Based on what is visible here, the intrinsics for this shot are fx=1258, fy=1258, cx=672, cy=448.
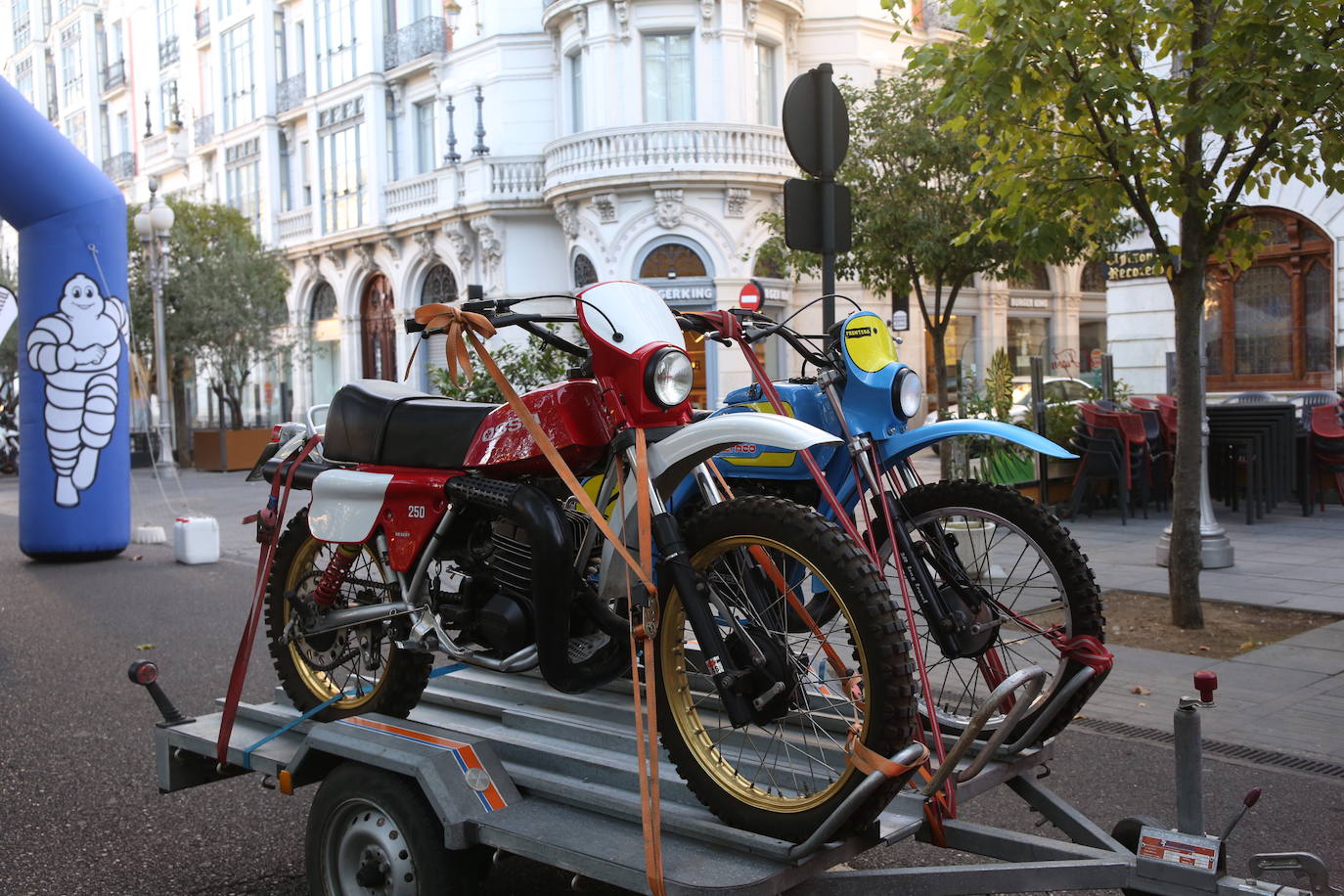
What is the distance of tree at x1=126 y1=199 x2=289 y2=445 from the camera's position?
3006cm

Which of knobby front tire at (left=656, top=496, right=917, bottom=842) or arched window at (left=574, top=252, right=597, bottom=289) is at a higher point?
arched window at (left=574, top=252, right=597, bottom=289)

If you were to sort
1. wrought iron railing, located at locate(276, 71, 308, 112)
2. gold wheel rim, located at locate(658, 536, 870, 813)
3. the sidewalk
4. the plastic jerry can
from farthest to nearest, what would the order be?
1. wrought iron railing, located at locate(276, 71, 308, 112)
2. the plastic jerry can
3. the sidewalk
4. gold wheel rim, located at locate(658, 536, 870, 813)

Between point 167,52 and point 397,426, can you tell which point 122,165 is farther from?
point 397,426

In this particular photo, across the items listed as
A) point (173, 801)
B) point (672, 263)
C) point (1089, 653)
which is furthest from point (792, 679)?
point (672, 263)

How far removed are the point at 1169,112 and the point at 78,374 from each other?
9.74 m

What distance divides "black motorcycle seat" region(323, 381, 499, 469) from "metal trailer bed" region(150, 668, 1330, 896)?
817 mm

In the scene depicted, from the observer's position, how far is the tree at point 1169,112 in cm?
645

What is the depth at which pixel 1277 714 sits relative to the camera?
5.72 metres

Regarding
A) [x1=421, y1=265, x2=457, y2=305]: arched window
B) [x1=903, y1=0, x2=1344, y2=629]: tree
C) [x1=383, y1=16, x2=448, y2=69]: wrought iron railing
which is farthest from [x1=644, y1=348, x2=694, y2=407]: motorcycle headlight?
[x1=383, y1=16, x2=448, y2=69]: wrought iron railing

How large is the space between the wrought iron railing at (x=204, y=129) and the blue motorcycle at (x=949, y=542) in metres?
40.3

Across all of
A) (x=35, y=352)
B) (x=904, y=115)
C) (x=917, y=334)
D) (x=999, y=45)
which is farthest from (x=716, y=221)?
(x=999, y=45)

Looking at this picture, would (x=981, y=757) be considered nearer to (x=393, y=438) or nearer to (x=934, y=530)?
(x=934, y=530)

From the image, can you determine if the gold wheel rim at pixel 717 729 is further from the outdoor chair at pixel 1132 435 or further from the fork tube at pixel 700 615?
the outdoor chair at pixel 1132 435

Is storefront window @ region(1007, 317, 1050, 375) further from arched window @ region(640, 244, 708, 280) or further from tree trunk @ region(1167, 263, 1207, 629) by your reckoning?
tree trunk @ region(1167, 263, 1207, 629)
